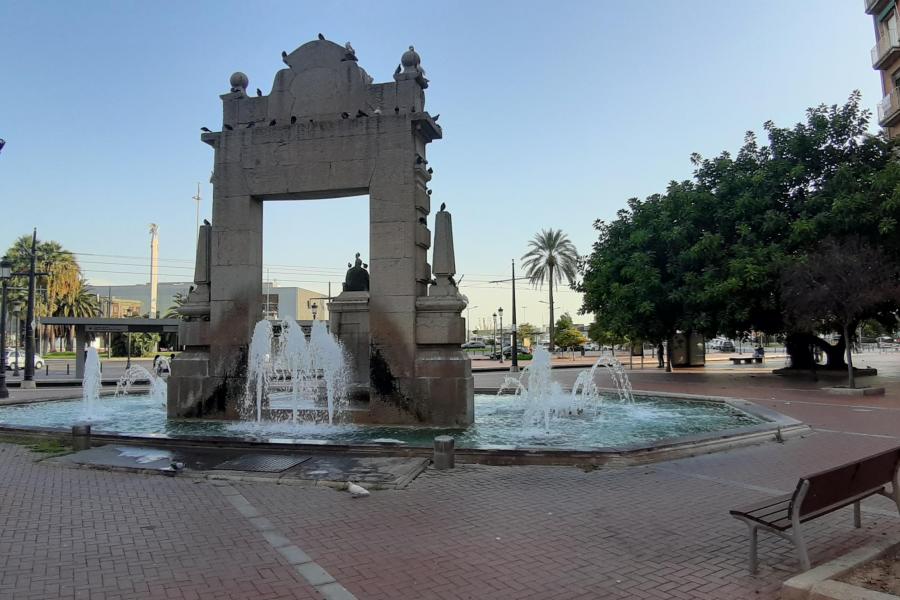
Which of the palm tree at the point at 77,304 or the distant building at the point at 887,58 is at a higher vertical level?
the distant building at the point at 887,58

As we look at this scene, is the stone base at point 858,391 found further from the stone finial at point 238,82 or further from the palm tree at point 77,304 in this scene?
the palm tree at point 77,304

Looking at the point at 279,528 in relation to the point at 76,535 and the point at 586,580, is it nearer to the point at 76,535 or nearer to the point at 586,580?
the point at 76,535

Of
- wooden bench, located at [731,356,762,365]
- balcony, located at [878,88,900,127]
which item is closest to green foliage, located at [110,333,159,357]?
wooden bench, located at [731,356,762,365]

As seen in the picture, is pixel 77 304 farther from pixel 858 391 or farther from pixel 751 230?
pixel 858 391

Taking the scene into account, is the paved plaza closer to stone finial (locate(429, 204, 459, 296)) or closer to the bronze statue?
stone finial (locate(429, 204, 459, 296))

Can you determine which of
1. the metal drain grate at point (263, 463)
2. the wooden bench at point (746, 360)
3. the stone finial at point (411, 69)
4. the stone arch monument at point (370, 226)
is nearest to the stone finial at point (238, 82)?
the stone arch monument at point (370, 226)

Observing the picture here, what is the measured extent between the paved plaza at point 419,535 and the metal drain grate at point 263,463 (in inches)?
19.2

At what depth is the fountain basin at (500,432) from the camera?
832 cm

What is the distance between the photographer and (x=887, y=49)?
104 ft

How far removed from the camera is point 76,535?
210 inches

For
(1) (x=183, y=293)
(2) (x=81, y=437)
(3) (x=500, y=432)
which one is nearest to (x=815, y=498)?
(3) (x=500, y=432)

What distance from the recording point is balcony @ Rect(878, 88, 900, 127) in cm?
3075

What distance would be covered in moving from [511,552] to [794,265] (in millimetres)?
19828

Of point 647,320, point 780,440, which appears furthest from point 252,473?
point 647,320
